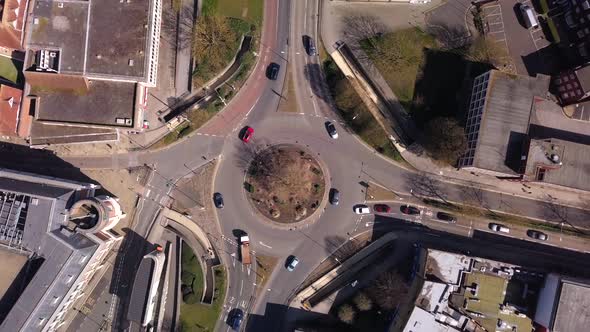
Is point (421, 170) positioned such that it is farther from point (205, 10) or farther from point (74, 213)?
point (74, 213)

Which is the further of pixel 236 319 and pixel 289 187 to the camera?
pixel 289 187

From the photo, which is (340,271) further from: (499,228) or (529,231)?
(529,231)

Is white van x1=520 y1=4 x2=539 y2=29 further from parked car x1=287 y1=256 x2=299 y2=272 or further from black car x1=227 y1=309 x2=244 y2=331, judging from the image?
black car x1=227 y1=309 x2=244 y2=331

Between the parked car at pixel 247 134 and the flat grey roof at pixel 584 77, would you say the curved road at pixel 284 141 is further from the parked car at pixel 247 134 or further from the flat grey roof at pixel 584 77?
the flat grey roof at pixel 584 77

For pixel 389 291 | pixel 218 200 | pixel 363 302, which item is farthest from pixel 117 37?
pixel 389 291

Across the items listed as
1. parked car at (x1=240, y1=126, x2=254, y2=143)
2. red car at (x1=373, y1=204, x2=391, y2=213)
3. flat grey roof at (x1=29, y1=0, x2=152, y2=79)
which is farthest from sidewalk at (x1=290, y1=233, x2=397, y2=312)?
flat grey roof at (x1=29, y1=0, x2=152, y2=79)

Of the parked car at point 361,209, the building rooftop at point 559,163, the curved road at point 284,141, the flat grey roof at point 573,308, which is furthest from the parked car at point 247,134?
the flat grey roof at point 573,308

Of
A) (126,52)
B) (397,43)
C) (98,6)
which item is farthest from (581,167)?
(98,6)
